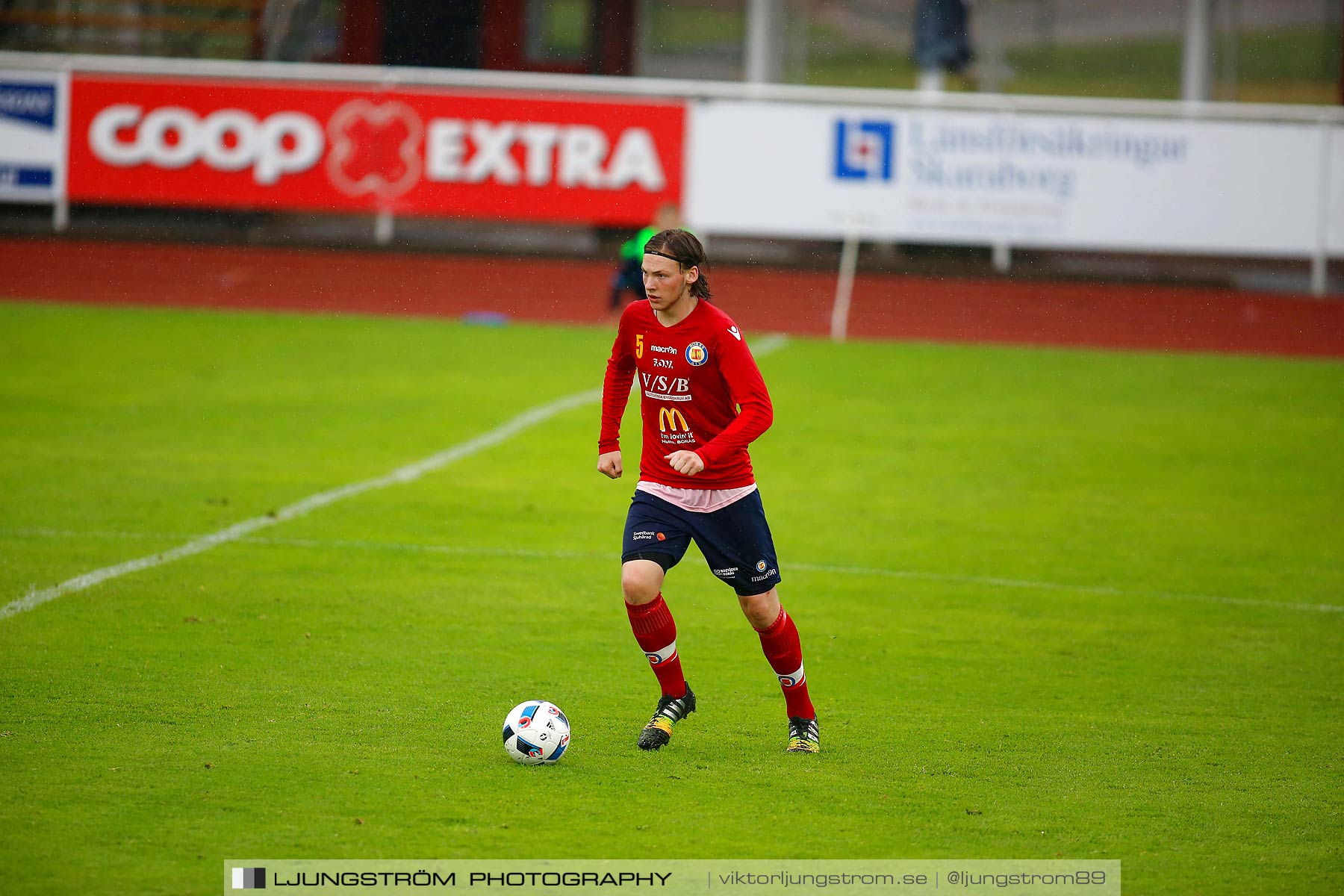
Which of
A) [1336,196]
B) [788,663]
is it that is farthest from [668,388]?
[1336,196]

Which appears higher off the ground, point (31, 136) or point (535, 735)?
point (31, 136)

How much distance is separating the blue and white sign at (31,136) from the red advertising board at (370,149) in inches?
9.8

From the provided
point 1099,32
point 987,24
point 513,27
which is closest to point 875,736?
point 513,27

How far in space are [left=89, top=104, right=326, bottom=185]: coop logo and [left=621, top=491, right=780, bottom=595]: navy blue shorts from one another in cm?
1762

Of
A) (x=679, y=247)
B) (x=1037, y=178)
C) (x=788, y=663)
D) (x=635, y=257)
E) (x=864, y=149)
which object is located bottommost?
(x=788, y=663)

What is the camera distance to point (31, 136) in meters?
22.3

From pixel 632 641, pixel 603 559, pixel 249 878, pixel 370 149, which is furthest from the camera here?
pixel 370 149

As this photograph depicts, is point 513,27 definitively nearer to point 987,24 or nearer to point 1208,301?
point 1208,301

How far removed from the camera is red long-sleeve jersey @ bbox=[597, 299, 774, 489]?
6.14m

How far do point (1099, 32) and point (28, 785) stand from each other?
2106 inches

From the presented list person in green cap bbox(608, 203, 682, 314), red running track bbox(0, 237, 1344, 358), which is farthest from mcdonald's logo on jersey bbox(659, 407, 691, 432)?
red running track bbox(0, 237, 1344, 358)

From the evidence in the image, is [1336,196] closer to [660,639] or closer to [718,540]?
[718,540]

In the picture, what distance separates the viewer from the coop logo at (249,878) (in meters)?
4.82

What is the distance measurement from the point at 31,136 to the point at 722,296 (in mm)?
10353
